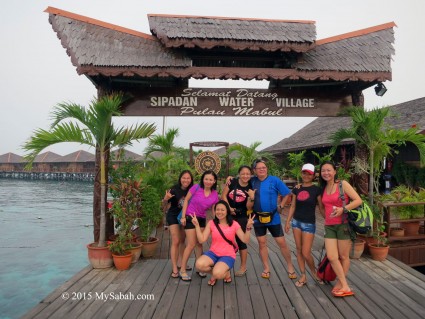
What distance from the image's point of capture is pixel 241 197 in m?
4.44

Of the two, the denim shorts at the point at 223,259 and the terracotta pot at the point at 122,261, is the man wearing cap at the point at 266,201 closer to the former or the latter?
the denim shorts at the point at 223,259

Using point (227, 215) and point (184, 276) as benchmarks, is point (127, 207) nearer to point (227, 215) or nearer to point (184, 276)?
point (184, 276)

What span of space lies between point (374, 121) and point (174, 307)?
4.66m

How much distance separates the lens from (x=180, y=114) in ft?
20.4

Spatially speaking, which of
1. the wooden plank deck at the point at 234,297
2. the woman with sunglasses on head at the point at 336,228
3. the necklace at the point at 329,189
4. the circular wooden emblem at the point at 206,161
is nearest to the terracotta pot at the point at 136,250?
the wooden plank deck at the point at 234,297

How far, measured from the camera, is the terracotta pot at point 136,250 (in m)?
5.40

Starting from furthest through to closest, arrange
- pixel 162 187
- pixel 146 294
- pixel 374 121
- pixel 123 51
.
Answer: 1. pixel 162 187
2. pixel 123 51
3. pixel 374 121
4. pixel 146 294

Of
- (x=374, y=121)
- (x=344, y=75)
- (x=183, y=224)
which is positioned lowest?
(x=183, y=224)

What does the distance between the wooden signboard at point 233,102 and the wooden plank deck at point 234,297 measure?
3.03 m

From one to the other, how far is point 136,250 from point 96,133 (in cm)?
218

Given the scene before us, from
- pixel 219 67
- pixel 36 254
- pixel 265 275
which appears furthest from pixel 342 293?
pixel 36 254

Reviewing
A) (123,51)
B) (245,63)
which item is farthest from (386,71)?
(123,51)

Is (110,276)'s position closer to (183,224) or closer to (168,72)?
(183,224)

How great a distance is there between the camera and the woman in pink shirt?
13.9ft
